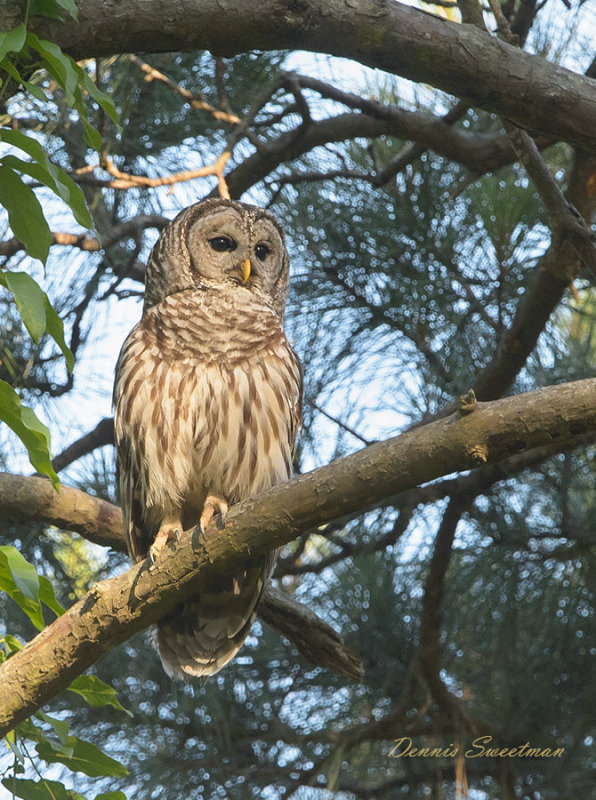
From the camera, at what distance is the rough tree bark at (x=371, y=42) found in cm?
266

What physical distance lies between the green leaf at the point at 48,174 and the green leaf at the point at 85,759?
1092 mm

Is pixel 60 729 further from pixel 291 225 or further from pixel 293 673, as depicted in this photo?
pixel 291 225

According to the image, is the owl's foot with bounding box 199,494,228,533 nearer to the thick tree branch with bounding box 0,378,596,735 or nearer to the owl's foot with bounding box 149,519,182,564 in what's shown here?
the owl's foot with bounding box 149,519,182,564

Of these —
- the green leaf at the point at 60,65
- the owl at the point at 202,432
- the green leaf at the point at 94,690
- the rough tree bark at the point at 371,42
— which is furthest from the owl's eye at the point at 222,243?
the green leaf at the point at 94,690

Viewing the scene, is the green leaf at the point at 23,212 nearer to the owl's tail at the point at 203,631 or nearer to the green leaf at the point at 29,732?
the green leaf at the point at 29,732

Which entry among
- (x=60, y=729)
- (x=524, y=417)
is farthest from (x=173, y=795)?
(x=524, y=417)

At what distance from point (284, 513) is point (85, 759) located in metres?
0.68

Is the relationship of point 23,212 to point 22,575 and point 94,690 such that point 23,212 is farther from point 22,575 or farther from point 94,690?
point 94,690

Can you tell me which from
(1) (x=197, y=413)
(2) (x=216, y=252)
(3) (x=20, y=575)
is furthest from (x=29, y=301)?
(2) (x=216, y=252)

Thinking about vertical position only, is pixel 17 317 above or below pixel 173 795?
above

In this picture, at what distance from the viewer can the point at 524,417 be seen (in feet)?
6.35

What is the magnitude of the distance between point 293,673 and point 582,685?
1.12 metres

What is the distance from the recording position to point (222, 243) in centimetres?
371

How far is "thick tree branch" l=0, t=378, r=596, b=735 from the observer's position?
194cm
